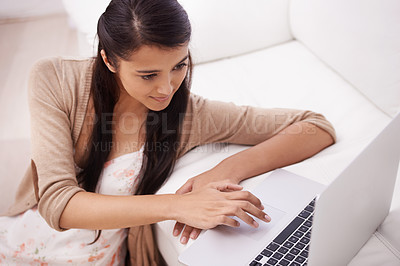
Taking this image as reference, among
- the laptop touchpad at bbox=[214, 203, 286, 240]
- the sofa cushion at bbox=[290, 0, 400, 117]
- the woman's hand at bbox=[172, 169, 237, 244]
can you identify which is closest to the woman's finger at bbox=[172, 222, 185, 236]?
the woman's hand at bbox=[172, 169, 237, 244]

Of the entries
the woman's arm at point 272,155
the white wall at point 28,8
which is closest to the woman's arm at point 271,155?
the woman's arm at point 272,155

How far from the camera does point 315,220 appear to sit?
2.16ft

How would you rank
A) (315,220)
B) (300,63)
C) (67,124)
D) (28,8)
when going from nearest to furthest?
(315,220), (67,124), (300,63), (28,8)

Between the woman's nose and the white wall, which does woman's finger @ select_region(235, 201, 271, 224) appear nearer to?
the woman's nose

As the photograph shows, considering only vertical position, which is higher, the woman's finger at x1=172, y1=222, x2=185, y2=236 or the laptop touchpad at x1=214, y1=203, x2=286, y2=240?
the laptop touchpad at x1=214, y1=203, x2=286, y2=240

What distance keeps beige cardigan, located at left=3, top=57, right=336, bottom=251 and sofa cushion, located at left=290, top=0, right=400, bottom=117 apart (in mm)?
242

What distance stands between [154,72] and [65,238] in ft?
1.70

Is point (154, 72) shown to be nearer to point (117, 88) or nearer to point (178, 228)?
point (117, 88)

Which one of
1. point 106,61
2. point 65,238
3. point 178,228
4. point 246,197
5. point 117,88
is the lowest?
point 65,238

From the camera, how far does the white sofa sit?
1285 millimetres

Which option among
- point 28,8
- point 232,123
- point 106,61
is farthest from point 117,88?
point 28,8

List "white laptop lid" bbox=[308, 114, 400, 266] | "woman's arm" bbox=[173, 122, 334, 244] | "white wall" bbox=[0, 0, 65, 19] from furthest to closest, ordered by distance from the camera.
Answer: "white wall" bbox=[0, 0, 65, 19] < "woman's arm" bbox=[173, 122, 334, 244] < "white laptop lid" bbox=[308, 114, 400, 266]

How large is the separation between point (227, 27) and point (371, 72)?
542 millimetres

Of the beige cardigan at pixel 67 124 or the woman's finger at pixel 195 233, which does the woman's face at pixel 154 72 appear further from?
the woman's finger at pixel 195 233
